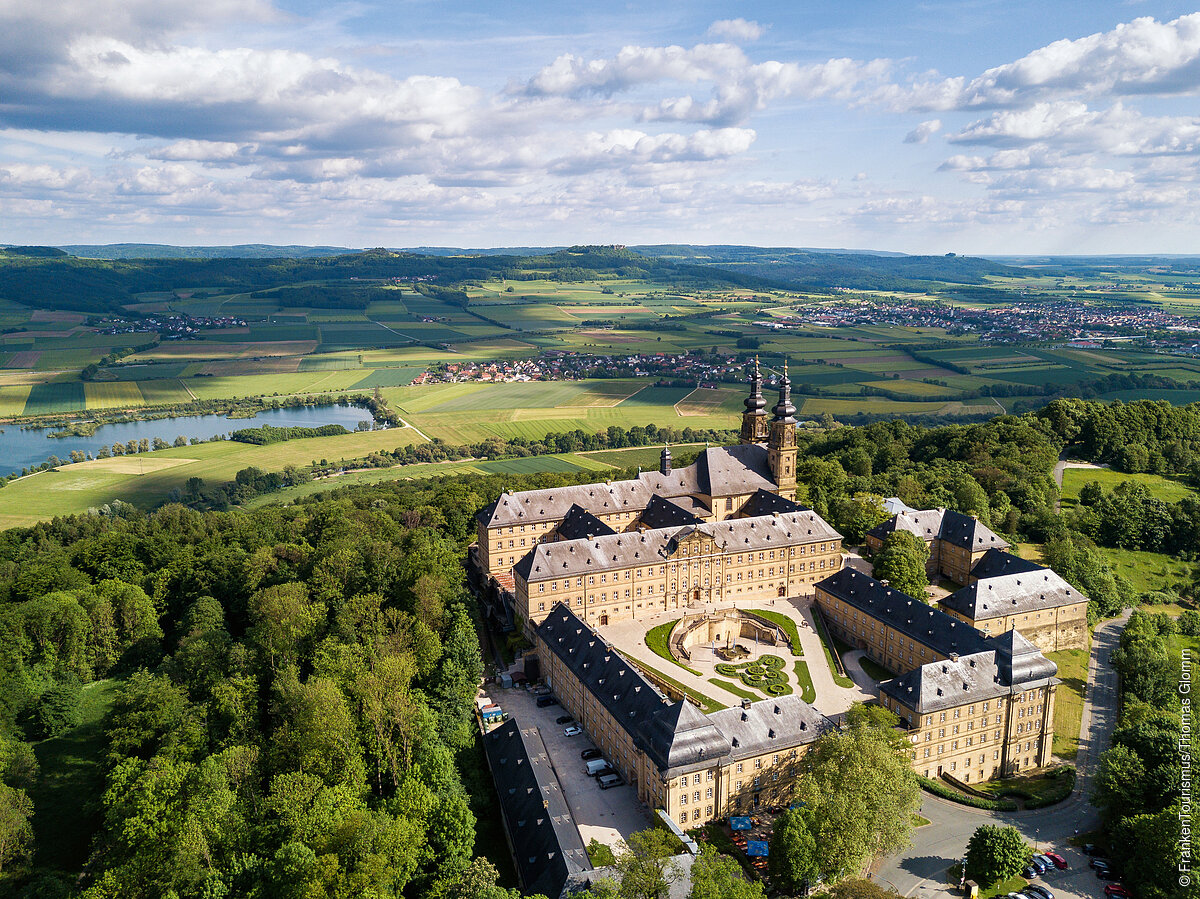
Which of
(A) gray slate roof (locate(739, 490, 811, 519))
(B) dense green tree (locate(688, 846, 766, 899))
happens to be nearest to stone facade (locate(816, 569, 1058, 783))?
(B) dense green tree (locate(688, 846, 766, 899))

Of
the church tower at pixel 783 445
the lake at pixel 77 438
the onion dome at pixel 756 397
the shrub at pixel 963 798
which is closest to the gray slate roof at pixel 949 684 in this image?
A: the shrub at pixel 963 798

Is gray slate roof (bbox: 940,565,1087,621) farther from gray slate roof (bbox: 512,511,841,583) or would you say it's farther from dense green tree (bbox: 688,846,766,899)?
dense green tree (bbox: 688,846,766,899)

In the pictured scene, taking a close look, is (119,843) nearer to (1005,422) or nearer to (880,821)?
(880,821)

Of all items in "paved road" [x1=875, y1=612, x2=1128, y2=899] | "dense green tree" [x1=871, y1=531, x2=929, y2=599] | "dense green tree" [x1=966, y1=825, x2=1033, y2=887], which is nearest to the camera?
"dense green tree" [x1=966, y1=825, x2=1033, y2=887]

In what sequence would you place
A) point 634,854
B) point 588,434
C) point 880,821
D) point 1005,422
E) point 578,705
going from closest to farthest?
point 634,854
point 880,821
point 578,705
point 1005,422
point 588,434

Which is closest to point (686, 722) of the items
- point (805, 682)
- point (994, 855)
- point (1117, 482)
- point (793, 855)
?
point (793, 855)

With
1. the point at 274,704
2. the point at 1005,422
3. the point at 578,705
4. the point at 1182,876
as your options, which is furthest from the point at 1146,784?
the point at 1005,422
